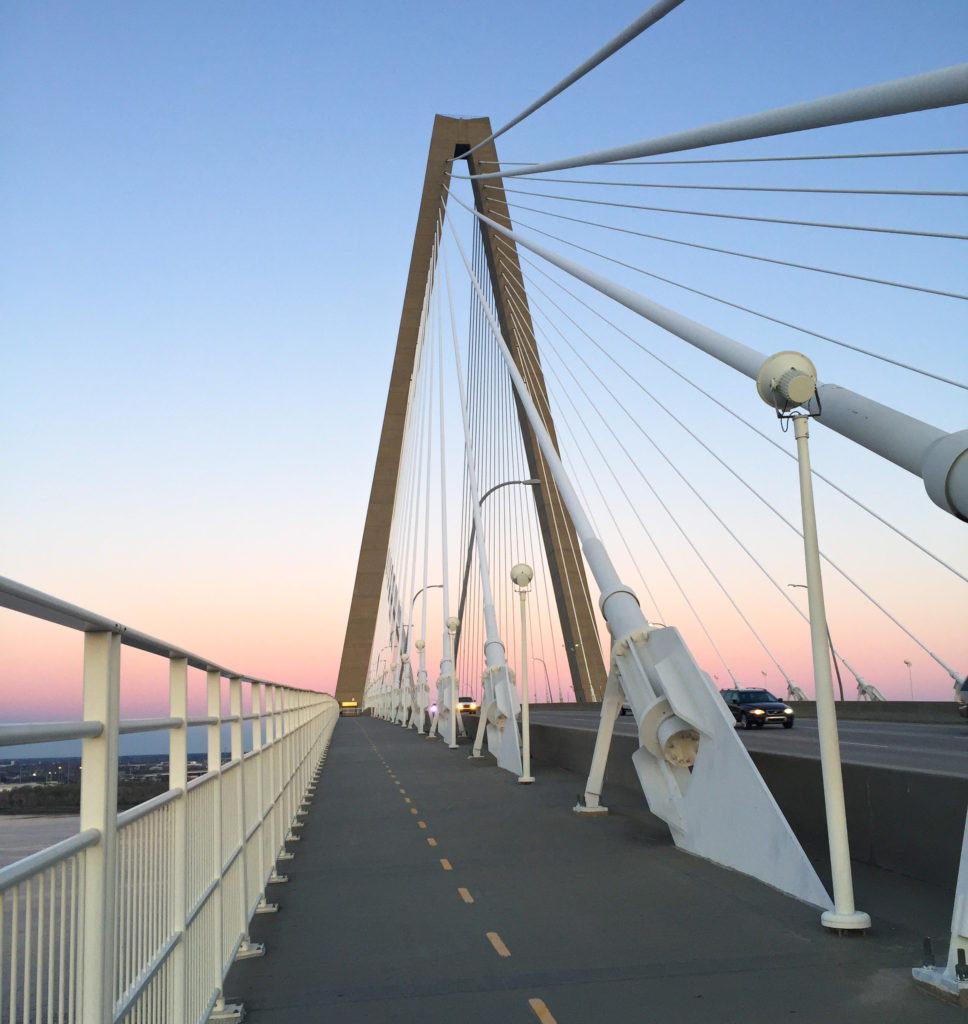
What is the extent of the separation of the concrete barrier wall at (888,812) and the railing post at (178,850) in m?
5.97

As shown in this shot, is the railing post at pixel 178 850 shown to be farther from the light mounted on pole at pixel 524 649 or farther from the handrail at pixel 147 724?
the light mounted on pole at pixel 524 649

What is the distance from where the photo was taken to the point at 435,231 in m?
44.6

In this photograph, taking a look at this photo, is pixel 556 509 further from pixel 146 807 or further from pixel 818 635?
pixel 146 807

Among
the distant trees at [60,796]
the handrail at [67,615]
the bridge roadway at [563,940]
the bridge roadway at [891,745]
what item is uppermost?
the handrail at [67,615]

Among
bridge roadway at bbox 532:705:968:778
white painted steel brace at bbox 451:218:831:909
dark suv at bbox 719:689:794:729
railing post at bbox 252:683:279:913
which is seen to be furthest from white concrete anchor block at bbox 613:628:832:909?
dark suv at bbox 719:689:794:729

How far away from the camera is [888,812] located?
9.27 m

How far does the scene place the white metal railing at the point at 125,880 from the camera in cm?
258

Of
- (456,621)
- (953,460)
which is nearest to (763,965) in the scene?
(953,460)

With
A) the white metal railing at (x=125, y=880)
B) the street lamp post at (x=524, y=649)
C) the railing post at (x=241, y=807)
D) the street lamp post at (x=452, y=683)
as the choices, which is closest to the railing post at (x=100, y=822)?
the white metal railing at (x=125, y=880)

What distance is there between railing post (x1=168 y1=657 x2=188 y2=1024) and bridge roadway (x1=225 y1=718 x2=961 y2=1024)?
1375 mm

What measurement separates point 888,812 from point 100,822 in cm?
780

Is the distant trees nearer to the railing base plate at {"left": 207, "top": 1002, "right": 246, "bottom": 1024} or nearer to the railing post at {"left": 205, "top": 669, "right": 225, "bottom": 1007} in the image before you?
the railing post at {"left": 205, "top": 669, "right": 225, "bottom": 1007}

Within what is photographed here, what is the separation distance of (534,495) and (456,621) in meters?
7.70

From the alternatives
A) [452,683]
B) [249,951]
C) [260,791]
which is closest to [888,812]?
[260,791]
